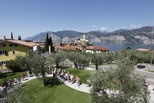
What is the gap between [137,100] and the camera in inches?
469

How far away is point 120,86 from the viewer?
12.7 meters

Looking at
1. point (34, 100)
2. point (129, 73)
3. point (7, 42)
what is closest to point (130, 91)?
point (129, 73)

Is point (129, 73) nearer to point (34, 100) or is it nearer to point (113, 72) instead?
point (113, 72)

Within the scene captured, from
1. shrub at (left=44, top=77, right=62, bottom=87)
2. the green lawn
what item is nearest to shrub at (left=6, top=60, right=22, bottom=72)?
the green lawn

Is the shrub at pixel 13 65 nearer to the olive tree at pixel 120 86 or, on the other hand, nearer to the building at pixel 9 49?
the building at pixel 9 49

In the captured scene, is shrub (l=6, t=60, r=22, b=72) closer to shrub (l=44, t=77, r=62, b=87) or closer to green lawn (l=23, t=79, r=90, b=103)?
green lawn (l=23, t=79, r=90, b=103)

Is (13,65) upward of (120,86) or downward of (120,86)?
downward

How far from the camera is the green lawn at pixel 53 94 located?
20.1m

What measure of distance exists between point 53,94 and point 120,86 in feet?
42.9

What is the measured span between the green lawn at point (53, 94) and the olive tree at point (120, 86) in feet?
23.0

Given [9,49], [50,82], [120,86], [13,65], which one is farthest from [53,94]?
[9,49]

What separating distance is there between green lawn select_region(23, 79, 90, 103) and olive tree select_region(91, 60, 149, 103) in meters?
7.01

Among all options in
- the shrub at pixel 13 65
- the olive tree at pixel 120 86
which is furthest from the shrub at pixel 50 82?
the olive tree at pixel 120 86

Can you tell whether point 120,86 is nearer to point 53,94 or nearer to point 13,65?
point 53,94
